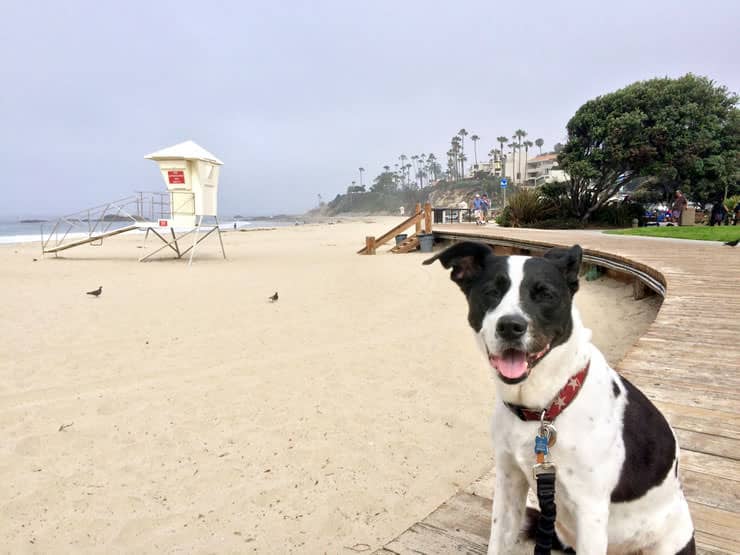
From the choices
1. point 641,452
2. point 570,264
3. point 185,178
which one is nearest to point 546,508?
point 641,452

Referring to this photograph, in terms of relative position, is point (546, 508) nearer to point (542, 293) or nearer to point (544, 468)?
point (544, 468)

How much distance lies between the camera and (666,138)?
23531 mm

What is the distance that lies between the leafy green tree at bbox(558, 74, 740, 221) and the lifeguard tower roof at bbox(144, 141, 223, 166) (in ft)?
57.8

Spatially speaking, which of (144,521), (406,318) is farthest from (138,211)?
(144,521)

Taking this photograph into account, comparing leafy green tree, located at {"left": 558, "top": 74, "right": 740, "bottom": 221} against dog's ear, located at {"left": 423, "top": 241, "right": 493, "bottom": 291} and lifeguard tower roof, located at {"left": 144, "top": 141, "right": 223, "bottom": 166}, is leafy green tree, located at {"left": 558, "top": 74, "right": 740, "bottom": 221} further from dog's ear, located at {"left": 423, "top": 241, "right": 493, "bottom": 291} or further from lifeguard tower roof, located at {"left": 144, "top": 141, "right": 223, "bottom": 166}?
dog's ear, located at {"left": 423, "top": 241, "right": 493, "bottom": 291}

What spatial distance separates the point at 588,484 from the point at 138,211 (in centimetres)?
1843

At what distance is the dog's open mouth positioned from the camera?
162 cm

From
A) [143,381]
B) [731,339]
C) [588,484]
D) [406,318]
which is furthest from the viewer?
[406,318]

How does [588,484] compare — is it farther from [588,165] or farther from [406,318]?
[588,165]

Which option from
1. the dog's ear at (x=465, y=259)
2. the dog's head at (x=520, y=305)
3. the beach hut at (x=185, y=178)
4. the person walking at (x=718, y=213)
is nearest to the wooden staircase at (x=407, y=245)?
the beach hut at (x=185, y=178)

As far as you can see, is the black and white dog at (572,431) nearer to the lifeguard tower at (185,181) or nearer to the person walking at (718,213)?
the lifeguard tower at (185,181)

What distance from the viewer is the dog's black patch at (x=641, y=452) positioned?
1.61 meters

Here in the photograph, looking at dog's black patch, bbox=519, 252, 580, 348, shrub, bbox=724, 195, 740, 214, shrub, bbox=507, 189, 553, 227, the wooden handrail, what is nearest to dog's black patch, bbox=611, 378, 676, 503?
dog's black patch, bbox=519, 252, 580, 348

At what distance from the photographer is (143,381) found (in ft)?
16.7
